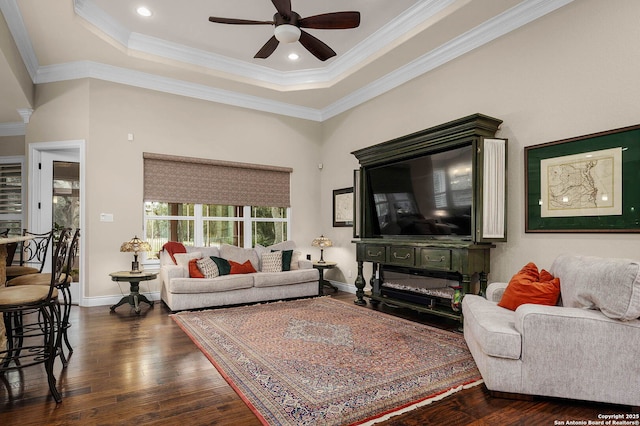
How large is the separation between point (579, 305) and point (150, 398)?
9.34 ft

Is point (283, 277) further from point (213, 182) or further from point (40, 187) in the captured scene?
point (40, 187)

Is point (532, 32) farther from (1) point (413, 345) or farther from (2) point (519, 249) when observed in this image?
(1) point (413, 345)

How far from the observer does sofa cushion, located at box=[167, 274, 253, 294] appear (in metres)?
4.60

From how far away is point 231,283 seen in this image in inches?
194

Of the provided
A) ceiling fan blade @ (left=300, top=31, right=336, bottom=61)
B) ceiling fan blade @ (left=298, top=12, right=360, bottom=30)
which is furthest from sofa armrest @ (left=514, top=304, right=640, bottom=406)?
ceiling fan blade @ (left=300, top=31, right=336, bottom=61)

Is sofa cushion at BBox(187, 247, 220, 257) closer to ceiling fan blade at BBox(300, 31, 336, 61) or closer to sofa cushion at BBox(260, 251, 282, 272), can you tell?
sofa cushion at BBox(260, 251, 282, 272)

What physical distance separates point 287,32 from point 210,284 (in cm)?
316

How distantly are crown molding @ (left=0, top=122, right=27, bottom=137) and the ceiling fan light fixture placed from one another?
17.1ft

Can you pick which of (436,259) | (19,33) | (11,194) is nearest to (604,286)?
(436,259)

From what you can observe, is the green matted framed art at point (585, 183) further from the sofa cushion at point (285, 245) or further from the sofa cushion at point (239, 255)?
the sofa cushion at point (239, 255)

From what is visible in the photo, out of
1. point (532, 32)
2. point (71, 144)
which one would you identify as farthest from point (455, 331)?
point (71, 144)

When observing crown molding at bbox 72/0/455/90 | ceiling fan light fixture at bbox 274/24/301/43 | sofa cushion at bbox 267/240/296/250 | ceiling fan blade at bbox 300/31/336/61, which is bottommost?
sofa cushion at bbox 267/240/296/250

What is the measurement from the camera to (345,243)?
6.35 metres

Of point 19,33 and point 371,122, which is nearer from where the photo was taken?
point 19,33
